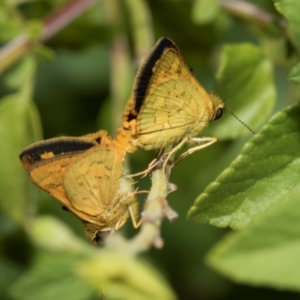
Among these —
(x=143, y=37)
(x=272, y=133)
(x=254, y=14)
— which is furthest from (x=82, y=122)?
(x=272, y=133)

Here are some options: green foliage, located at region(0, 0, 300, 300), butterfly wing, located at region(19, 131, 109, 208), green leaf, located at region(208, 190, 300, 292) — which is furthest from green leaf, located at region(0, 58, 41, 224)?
green leaf, located at region(208, 190, 300, 292)

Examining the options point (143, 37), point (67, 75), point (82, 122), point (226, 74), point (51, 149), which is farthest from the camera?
point (67, 75)

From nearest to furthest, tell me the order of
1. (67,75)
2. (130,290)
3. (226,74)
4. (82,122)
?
(130,290)
(226,74)
(82,122)
(67,75)

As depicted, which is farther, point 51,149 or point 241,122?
point 241,122

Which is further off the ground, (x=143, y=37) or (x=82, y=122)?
(x=143, y=37)

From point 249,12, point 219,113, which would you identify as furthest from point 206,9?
point 219,113

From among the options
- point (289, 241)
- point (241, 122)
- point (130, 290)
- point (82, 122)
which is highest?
point (289, 241)

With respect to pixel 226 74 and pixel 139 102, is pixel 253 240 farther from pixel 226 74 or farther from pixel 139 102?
pixel 226 74
